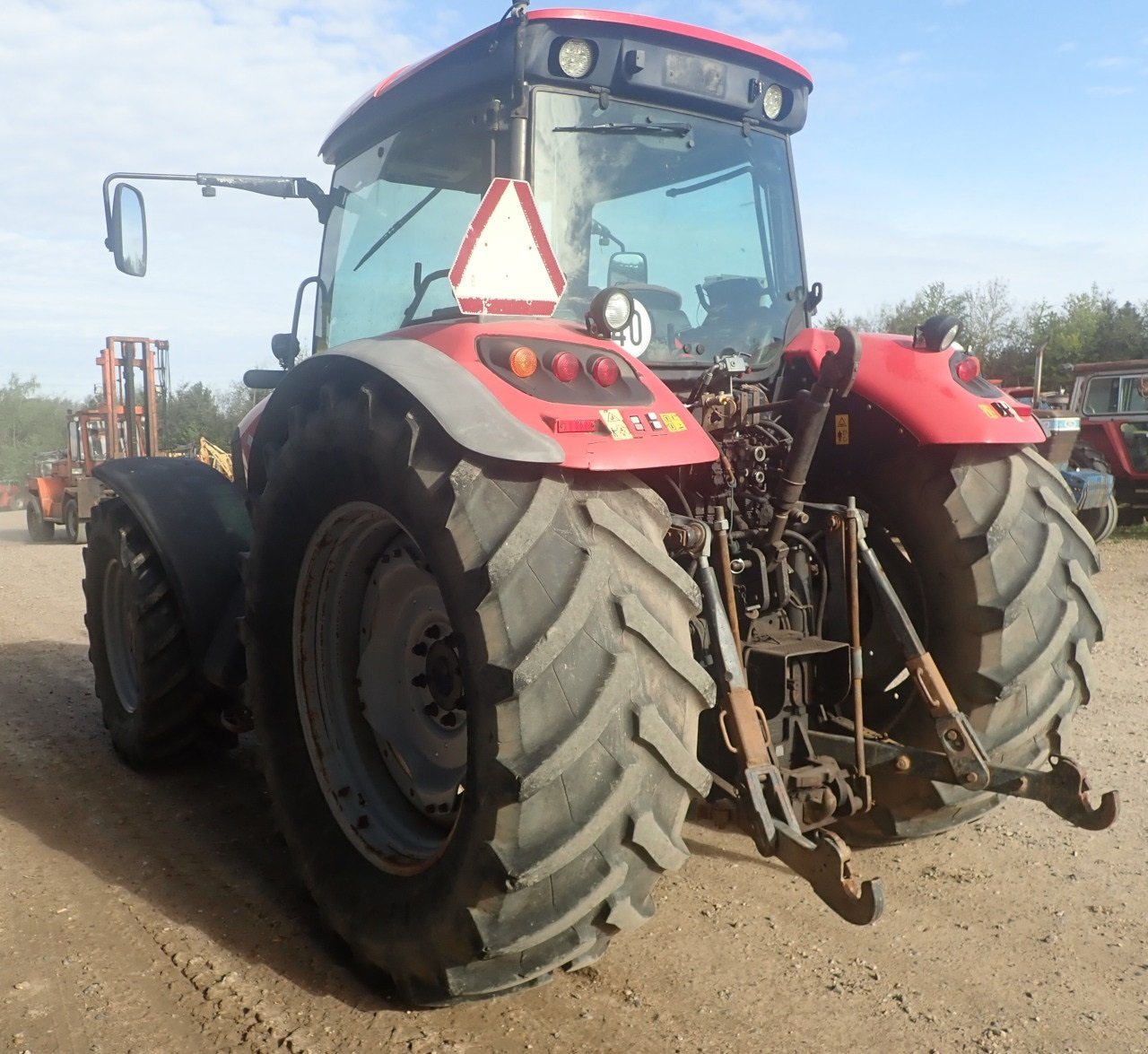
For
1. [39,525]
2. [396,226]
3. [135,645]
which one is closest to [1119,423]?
[396,226]

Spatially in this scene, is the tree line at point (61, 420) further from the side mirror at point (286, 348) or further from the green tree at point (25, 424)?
the side mirror at point (286, 348)

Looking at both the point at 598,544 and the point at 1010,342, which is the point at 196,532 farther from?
the point at 1010,342

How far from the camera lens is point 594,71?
295 centimetres

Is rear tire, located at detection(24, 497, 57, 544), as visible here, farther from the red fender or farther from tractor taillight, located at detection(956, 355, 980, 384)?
tractor taillight, located at detection(956, 355, 980, 384)

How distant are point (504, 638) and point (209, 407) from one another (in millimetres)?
36423

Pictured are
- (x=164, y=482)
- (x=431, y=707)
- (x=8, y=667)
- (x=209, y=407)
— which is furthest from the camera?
(x=209, y=407)

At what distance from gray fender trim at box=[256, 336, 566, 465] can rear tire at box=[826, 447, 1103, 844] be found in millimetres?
1410

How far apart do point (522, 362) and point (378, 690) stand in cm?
114

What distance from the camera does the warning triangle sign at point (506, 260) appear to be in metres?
2.55

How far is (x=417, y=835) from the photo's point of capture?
110 inches

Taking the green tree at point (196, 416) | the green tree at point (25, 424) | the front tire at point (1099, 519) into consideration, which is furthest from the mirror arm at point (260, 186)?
the green tree at point (25, 424)

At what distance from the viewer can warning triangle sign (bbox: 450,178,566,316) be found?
2.55m

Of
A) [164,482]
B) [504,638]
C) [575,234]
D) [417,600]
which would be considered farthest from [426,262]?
[504,638]

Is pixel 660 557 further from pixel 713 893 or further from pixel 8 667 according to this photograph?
pixel 8 667
